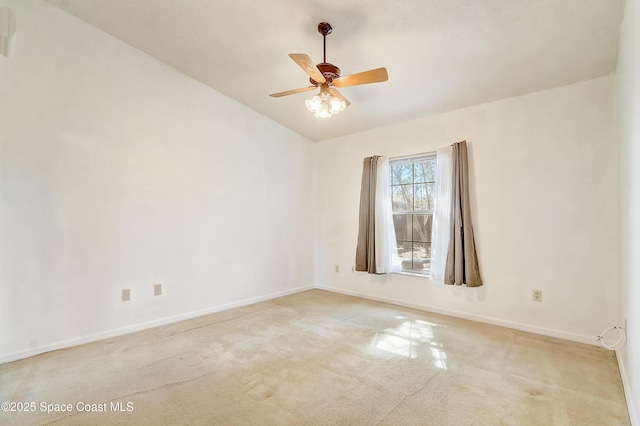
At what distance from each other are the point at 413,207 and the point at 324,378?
2.73m

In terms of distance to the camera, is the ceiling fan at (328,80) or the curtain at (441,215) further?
the curtain at (441,215)

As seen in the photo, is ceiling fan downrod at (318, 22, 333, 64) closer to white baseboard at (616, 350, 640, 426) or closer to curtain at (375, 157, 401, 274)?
curtain at (375, 157, 401, 274)

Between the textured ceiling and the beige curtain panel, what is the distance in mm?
1065

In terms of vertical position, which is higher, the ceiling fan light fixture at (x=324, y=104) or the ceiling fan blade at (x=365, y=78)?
the ceiling fan blade at (x=365, y=78)

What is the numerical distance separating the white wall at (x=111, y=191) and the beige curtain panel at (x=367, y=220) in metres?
1.46

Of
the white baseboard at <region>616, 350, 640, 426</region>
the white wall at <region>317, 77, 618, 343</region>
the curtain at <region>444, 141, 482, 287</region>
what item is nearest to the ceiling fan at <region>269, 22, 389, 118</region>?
the curtain at <region>444, 141, 482, 287</region>

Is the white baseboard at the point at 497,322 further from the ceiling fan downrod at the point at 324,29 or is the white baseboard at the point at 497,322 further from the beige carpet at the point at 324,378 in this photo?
the ceiling fan downrod at the point at 324,29

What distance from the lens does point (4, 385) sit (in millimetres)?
2023

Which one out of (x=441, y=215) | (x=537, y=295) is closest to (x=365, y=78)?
(x=441, y=215)

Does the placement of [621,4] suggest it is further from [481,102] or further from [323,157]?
[323,157]

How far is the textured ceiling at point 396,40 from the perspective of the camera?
2.24m

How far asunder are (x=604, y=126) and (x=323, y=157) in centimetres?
359

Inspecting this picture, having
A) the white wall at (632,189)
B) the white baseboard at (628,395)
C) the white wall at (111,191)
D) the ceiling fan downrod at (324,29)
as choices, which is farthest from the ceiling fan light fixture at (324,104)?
the white baseboard at (628,395)

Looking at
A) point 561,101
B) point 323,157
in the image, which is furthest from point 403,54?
point 323,157
